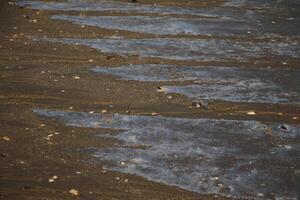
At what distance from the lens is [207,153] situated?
5.20 meters

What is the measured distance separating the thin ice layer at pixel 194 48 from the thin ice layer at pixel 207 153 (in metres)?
2.18

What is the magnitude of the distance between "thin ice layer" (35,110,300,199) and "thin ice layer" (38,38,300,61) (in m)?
2.18

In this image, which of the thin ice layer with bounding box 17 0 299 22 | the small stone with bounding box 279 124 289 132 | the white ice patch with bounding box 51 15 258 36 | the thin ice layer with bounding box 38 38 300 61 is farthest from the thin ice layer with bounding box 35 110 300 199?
the thin ice layer with bounding box 17 0 299 22

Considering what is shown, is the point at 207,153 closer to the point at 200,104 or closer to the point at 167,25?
the point at 200,104

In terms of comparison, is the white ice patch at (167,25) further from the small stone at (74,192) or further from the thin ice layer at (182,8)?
the small stone at (74,192)

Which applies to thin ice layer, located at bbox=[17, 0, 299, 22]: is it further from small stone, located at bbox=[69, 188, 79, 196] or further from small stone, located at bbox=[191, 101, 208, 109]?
small stone, located at bbox=[69, 188, 79, 196]

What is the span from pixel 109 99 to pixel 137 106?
14.3 inches

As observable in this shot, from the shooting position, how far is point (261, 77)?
23.5ft

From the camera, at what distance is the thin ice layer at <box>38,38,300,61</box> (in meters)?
7.90

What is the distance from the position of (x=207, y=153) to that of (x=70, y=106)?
1.70m

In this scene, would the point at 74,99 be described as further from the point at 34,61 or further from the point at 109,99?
the point at 34,61

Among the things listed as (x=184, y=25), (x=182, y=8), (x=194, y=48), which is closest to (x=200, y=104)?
(x=194, y=48)

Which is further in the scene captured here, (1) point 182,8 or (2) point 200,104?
(1) point 182,8

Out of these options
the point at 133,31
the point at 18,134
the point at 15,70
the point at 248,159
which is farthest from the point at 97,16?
the point at 248,159
